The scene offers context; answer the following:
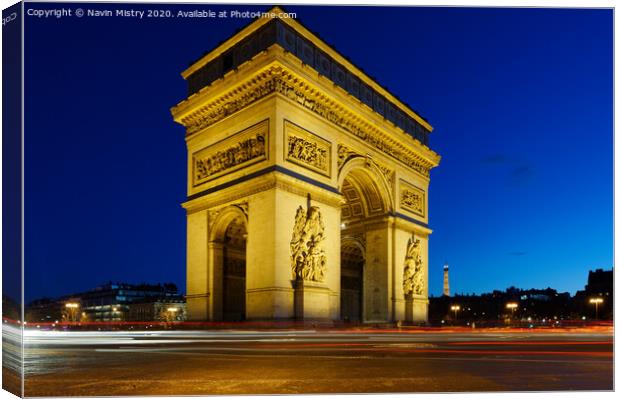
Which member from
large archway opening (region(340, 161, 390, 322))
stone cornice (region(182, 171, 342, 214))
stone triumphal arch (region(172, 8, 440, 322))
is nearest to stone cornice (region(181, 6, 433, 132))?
stone triumphal arch (region(172, 8, 440, 322))

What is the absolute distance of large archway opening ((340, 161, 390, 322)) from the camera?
25531 mm

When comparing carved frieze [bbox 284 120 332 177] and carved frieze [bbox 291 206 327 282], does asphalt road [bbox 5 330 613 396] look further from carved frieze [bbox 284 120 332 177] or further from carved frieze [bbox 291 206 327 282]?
carved frieze [bbox 284 120 332 177]

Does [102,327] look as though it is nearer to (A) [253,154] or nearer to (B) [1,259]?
(A) [253,154]

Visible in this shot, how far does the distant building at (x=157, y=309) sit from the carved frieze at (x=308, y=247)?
25.4 meters

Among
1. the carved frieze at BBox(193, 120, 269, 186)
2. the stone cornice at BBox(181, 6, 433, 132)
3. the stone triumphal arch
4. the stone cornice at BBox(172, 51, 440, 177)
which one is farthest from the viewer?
the carved frieze at BBox(193, 120, 269, 186)

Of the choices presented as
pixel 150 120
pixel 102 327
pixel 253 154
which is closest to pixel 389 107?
pixel 253 154

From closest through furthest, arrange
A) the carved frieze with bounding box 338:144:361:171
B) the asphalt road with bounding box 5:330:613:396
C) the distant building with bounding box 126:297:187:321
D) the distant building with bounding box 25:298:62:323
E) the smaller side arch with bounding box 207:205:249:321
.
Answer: the asphalt road with bounding box 5:330:613:396 → the distant building with bounding box 25:298:62:323 → the smaller side arch with bounding box 207:205:249:321 → the carved frieze with bounding box 338:144:361:171 → the distant building with bounding box 126:297:187:321

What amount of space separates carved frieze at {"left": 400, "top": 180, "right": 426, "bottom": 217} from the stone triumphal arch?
0.62ft

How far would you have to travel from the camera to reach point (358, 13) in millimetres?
9086

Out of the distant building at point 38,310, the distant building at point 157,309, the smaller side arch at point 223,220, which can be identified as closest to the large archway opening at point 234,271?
the smaller side arch at point 223,220

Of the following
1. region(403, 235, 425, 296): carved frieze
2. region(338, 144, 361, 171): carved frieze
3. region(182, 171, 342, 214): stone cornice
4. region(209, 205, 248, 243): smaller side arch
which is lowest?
region(403, 235, 425, 296): carved frieze

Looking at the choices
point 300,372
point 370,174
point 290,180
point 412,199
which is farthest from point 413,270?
point 300,372

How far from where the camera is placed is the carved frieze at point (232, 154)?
19.7m

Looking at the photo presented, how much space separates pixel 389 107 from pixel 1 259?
67.6 ft
